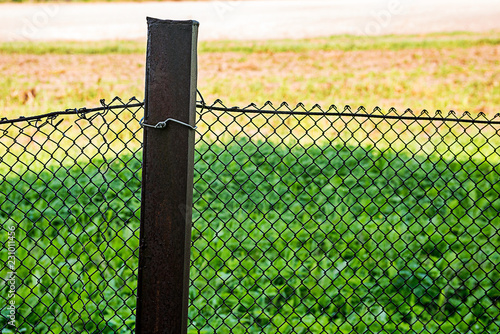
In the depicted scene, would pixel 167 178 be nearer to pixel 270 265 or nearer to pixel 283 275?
pixel 270 265

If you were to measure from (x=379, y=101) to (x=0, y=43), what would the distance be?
8292 millimetres

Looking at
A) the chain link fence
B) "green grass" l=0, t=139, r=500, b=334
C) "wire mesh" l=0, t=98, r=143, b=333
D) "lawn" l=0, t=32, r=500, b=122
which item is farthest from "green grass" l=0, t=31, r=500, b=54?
"green grass" l=0, t=139, r=500, b=334

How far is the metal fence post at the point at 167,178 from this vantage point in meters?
1.90

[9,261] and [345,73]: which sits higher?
[345,73]

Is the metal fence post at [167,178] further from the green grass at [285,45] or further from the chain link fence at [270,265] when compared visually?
the green grass at [285,45]

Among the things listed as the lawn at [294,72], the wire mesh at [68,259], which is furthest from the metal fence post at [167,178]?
the lawn at [294,72]

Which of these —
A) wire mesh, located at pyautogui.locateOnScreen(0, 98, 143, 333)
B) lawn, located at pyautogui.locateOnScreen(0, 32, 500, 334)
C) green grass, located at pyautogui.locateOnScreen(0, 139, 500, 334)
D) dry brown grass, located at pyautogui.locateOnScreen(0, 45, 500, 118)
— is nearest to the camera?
wire mesh, located at pyautogui.locateOnScreen(0, 98, 143, 333)

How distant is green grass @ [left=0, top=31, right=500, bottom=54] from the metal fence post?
976 centimetres

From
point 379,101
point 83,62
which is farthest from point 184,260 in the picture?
point 83,62

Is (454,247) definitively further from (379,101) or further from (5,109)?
(5,109)

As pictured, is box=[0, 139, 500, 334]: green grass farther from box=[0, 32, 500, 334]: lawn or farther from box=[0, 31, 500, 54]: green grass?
box=[0, 31, 500, 54]: green grass

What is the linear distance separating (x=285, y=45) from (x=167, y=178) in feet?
34.5

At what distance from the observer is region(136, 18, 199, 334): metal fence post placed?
1904 millimetres

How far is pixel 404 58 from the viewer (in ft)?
35.9
